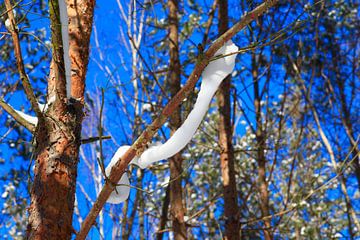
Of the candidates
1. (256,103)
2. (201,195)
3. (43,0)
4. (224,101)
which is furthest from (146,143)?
(201,195)

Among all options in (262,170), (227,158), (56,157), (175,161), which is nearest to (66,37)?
(56,157)

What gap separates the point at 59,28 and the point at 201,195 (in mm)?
6590

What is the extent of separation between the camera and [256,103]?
446 cm

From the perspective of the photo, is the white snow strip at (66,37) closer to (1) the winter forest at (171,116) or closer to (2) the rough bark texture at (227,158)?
(1) the winter forest at (171,116)

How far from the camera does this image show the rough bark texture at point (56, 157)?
5.08ft

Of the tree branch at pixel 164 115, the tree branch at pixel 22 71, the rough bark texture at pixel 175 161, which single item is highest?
the rough bark texture at pixel 175 161

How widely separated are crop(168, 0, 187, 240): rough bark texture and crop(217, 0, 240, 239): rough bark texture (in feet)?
1.07

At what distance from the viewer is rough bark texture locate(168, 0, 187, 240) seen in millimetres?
3158

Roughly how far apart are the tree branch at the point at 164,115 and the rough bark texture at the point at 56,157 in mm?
111

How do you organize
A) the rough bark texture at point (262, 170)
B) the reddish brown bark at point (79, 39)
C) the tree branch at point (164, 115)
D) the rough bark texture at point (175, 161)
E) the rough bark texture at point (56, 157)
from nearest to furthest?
1. the tree branch at point (164, 115)
2. the rough bark texture at point (56, 157)
3. the reddish brown bark at point (79, 39)
4. the rough bark texture at point (175, 161)
5. the rough bark texture at point (262, 170)

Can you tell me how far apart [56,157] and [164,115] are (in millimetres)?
452

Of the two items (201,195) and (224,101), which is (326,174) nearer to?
(201,195)

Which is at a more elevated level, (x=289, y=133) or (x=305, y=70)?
(x=289, y=133)

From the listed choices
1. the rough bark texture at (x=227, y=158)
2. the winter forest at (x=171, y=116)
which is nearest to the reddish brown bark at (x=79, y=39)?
the winter forest at (x=171, y=116)
